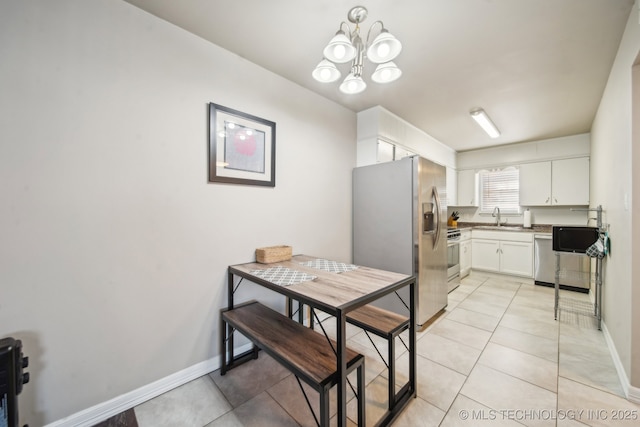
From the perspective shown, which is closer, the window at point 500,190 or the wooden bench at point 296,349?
the wooden bench at point 296,349

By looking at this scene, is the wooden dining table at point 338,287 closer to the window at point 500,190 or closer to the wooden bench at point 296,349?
the wooden bench at point 296,349

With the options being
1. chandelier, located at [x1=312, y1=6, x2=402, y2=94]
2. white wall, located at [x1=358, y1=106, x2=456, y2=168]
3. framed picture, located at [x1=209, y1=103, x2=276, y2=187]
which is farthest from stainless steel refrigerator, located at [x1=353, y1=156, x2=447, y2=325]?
framed picture, located at [x1=209, y1=103, x2=276, y2=187]

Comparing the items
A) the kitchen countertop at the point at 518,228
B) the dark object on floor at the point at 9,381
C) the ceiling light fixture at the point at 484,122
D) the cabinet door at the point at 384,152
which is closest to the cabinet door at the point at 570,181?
the kitchen countertop at the point at 518,228

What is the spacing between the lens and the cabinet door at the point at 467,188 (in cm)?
492

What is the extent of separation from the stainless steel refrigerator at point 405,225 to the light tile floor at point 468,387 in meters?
0.45

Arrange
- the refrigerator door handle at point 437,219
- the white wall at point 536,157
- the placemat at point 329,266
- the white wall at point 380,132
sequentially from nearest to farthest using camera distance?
the placemat at point 329,266 < the refrigerator door handle at point 437,219 < the white wall at point 380,132 < the white wall at point 536,157

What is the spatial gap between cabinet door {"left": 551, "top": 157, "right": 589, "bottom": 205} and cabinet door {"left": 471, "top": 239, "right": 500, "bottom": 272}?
116 centimetres

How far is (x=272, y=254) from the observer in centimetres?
203

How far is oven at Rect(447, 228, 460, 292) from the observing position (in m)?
3.55

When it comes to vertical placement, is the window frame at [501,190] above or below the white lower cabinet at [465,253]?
above

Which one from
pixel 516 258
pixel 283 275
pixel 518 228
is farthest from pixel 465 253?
pixel 283 275

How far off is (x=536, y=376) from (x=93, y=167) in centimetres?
321

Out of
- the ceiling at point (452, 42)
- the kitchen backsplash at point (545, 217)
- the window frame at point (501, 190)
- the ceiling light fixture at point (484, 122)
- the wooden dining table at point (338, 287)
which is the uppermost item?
the ceiling at point (452, 42)

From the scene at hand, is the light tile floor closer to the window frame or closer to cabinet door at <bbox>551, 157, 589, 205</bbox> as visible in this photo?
cabinet door at <bbox>551, 157, 589, 205</bbox>
